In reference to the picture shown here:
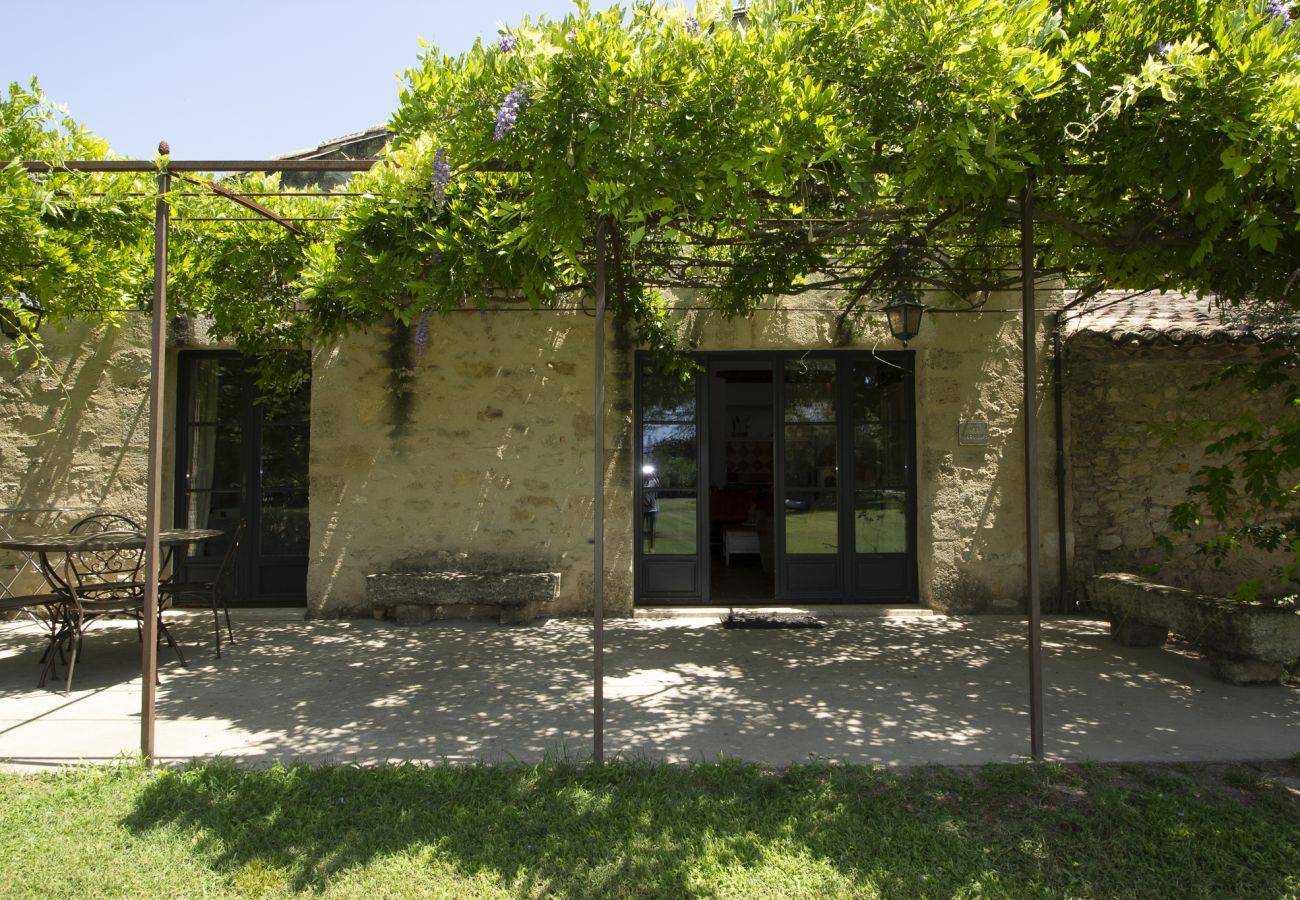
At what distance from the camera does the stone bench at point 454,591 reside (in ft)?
19.3

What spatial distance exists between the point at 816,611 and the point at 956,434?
1.80 metres

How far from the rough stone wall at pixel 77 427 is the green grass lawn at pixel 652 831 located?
3726mm

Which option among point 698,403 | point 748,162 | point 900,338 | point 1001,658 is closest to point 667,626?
point 698,403

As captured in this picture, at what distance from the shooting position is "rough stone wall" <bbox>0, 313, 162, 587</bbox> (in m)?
6.16

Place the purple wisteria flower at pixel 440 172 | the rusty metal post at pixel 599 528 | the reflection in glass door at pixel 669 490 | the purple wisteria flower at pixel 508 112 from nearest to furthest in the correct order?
1. the purple wisteria flower at pixel 508 112
2. the rusty metal post at pixel 599 528
3. the purple wisteria flower at pixel 440 172
4. the reflection in glass door at pixel 669 490

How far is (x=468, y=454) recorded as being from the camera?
6.23 metres

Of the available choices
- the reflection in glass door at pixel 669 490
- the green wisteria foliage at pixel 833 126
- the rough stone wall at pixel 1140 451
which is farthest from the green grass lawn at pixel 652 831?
the reflection in glass door at pixel 669 490

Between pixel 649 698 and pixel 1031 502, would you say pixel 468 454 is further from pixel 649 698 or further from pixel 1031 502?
pixel 1031 502

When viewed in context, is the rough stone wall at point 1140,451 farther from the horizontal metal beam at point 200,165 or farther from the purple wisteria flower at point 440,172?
the horizontal metal beam at point 200,165

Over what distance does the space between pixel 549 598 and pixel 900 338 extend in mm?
3239

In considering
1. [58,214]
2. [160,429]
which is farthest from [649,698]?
[58,214]

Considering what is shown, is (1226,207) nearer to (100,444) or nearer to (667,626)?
(667,626)

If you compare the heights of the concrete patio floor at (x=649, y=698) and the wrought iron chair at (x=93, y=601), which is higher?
the wrought iron chair at (x=93, y=601)

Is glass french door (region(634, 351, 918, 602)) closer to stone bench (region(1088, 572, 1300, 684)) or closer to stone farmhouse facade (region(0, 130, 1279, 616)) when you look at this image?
stone farmhouse facade (region(0, 130, 1279, 616))
